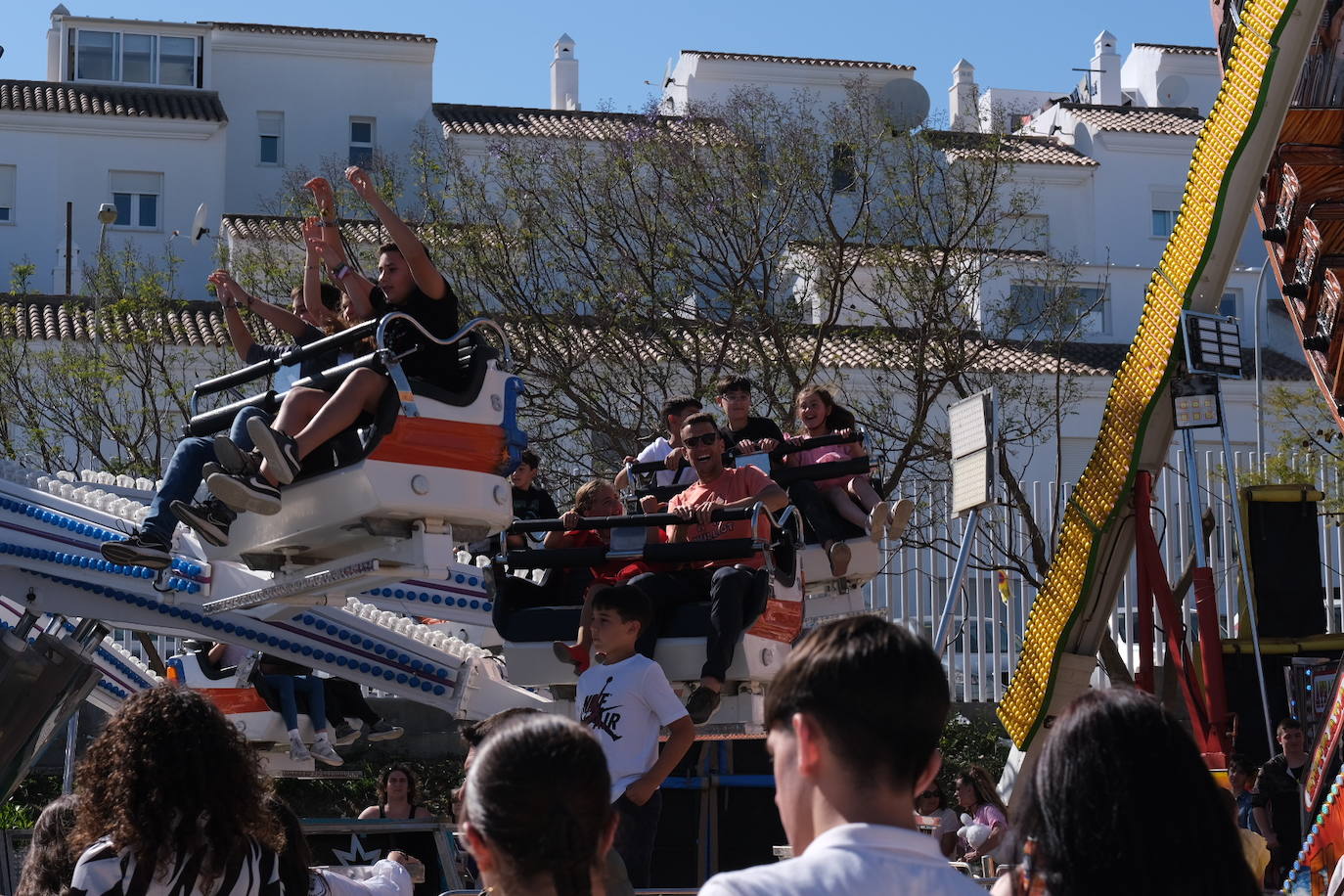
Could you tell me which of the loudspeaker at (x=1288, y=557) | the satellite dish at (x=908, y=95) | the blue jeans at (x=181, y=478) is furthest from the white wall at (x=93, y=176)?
the blue jeans at (x=181, y=478)

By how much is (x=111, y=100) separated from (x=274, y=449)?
3278 cm

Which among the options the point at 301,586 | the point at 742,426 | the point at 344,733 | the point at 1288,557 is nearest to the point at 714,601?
the point at 301,586

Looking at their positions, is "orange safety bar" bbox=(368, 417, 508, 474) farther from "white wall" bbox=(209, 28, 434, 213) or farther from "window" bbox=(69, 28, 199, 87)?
"window" bbox=(69, 28, 199, 87)

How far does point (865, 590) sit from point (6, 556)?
979 cm

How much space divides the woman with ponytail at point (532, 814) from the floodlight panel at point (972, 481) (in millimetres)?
6318

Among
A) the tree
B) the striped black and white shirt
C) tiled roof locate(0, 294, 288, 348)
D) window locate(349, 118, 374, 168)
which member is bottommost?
the striped black and white shirt

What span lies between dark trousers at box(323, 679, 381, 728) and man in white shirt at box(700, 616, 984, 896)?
7761mm

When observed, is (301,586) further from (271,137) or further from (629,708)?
(271,137)

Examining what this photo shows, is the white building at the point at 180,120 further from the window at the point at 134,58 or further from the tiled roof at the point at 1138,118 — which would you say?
the tiled roof at the point at 1138,118

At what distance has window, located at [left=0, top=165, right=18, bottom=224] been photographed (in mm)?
36281

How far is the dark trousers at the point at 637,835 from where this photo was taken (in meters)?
6.34

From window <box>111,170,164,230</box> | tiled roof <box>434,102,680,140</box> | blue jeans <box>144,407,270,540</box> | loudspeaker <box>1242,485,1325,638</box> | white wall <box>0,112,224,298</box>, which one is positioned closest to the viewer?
blue jeans <box>144,407,270,540</box>

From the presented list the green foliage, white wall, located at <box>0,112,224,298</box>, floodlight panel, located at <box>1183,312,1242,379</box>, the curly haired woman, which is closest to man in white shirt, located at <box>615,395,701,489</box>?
floodlight panel, located at <box>1183,312,1242,379</box>

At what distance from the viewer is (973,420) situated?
924cm
